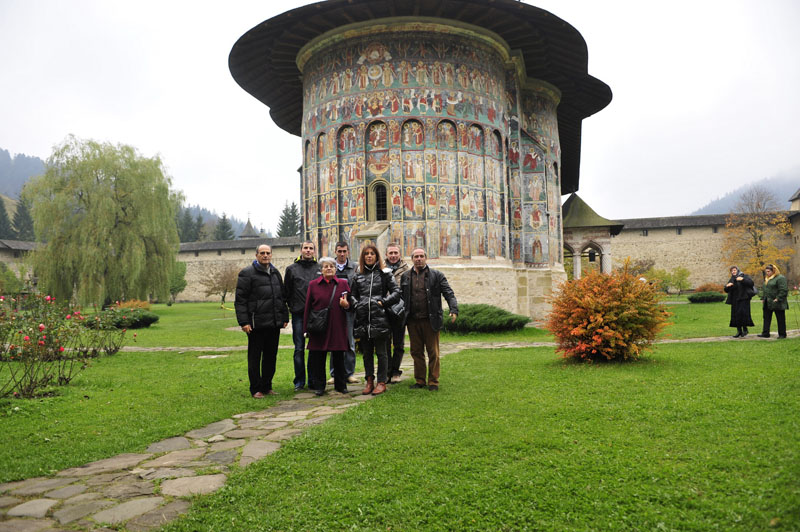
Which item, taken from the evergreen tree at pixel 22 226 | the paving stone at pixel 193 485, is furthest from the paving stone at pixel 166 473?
the evergreen tree at pixel 22 226

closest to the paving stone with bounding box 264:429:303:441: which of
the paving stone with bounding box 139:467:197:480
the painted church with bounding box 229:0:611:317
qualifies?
the paving stone with bounding box 139:467:197:480

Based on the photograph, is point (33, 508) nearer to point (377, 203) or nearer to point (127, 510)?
point (127, 510)

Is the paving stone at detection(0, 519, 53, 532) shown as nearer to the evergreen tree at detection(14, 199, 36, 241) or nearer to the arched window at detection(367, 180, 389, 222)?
the arched window at detection(367, 180, 389, 222)

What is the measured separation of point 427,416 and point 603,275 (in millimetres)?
4681

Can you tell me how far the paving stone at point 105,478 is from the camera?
11.9ft

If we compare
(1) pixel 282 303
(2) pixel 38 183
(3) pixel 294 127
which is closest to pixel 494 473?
(1) pixel 282 303

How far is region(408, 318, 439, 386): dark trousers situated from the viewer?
6531 mm

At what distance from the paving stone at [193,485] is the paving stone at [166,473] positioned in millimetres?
102

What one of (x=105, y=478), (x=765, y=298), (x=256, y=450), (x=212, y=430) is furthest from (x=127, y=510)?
(x=765, y=298)

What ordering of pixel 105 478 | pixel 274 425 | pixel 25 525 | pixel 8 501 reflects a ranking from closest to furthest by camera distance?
1. pixel 25 525
2. pixel 8 501
3. pixel 105 478
4. pixel 274 425

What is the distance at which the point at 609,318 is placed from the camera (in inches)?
313

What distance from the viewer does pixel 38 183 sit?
79.6 feet

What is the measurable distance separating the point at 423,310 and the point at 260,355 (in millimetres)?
2211

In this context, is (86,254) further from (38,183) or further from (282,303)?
(282,303)
